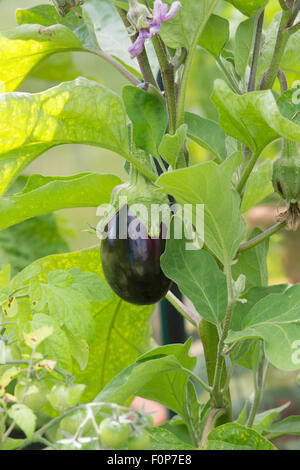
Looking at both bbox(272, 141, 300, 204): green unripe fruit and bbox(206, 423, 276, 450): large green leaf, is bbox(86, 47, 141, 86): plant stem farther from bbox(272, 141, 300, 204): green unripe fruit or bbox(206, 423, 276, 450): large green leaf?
bbox(206, 423, 276, 450): large green leaf

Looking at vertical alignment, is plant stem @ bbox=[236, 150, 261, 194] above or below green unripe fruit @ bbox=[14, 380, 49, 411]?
above

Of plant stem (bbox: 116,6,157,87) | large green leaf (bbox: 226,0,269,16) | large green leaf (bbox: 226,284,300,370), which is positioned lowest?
large green leaf (bbox: 226,284,300,370)

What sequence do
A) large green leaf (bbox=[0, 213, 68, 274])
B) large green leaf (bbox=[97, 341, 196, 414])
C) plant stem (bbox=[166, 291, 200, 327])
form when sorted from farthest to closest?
large green leaf (bbox=[0, 213, 68, 274]), plant stem (bbox=[166, 291, 200, 327]), large green leaf (bbox=[97, 341, 196, 414])

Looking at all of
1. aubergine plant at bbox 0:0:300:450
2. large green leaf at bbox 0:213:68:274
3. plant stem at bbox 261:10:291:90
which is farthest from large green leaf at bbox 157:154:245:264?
large green leaf at bbox 0:213:68:274

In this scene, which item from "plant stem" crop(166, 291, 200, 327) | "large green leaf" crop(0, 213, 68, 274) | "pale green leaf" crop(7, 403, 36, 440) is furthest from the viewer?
"large green leaf" crop(0, 213, 68, 274)

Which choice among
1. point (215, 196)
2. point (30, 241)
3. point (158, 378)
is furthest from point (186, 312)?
point (30, 241)

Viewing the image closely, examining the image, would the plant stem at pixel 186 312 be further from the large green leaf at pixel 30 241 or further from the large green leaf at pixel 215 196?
the large green leaf at pixel 30 241

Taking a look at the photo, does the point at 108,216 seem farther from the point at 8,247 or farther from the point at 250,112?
the point at 8,247

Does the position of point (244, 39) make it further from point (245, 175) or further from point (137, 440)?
point (137, 440)
